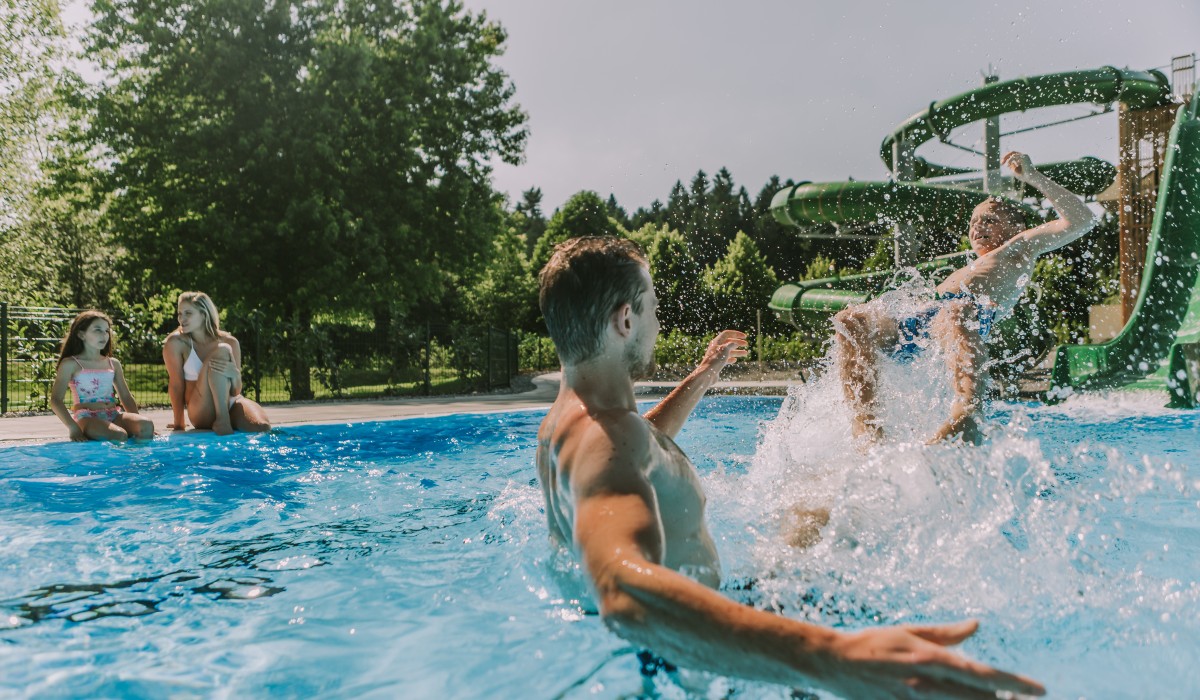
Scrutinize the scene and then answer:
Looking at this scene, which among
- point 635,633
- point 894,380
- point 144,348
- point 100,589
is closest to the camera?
point 635,633

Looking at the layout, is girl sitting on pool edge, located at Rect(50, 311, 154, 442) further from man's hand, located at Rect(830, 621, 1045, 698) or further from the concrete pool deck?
man's hand, located at Rect(830, 621, 1045, 698)

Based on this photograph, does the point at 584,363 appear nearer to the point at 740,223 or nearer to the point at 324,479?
the point at 324,479

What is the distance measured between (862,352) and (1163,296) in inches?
310

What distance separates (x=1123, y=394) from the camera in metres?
9.45

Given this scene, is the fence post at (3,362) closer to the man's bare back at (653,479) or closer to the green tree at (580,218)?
the man's bare back at (653,479)

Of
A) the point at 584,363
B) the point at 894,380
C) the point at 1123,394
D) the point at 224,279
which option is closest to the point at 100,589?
the point at 584,363

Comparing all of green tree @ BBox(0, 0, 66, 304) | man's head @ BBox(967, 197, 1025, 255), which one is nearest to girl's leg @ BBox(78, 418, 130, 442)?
man's head @ BBox(967, 197, 1025, 255)

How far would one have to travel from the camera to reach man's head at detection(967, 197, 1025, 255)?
492 centimetres

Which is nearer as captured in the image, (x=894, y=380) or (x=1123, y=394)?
(x=894, y=380)

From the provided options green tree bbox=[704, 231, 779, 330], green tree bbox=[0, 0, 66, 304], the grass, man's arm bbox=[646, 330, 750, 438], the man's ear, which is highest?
green tree bbox=[0, 0, 66, 304]

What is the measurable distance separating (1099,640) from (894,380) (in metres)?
2.96

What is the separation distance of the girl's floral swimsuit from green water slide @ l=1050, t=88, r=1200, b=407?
11216 millimetres

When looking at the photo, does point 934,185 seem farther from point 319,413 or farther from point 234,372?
point 234,372

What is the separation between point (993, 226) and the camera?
4910mm
